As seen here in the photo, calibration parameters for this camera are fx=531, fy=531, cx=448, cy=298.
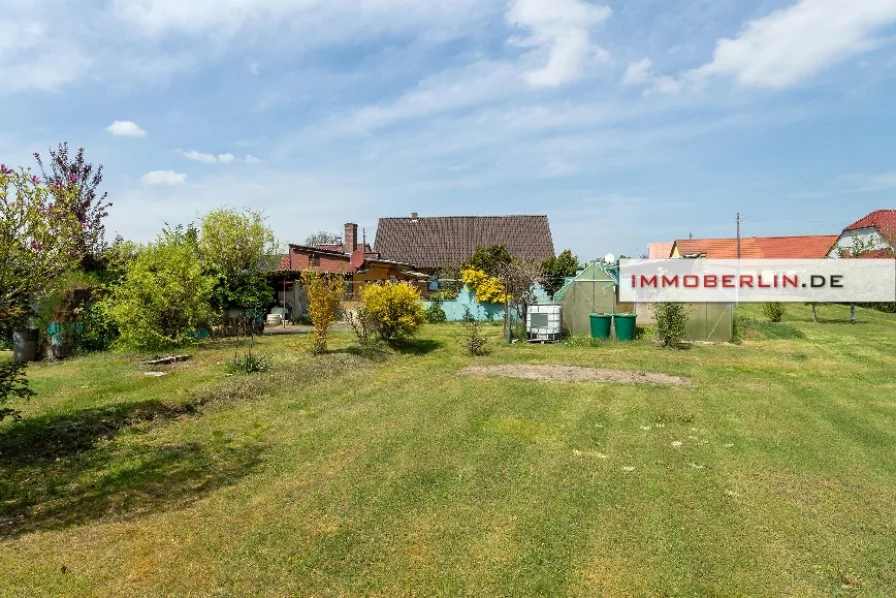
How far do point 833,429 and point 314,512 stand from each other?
8431mm

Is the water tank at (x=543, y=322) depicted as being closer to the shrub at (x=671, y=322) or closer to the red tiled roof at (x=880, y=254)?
the shrub at (x=671, y=322)

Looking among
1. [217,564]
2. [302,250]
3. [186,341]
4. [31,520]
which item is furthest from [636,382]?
[302,250]

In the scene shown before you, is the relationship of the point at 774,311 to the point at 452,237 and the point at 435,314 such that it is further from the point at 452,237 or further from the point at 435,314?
the point at 452,237

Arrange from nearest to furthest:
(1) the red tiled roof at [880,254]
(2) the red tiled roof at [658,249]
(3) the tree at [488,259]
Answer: (1) the red tiled roof at [880,254]
(3) the tree at [488,259]
(2) the red tiled roof at [658,249]

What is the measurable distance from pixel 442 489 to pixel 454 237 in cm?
4588

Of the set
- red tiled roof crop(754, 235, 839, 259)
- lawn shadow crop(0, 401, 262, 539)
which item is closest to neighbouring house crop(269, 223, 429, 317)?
lawn shadow crop(0, 401, 262, 539)

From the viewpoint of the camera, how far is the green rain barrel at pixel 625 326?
19891mm

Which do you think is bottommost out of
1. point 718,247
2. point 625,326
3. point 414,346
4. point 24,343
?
point 414,346

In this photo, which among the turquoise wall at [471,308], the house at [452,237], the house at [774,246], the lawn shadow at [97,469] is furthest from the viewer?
the house at [774,246]

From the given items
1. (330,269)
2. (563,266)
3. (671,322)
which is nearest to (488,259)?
(563,266)

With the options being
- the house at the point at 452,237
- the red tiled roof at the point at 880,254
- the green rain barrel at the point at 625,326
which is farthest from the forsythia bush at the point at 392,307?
the house at the point at 452,237

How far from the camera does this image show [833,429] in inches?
346

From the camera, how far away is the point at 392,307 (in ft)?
54.6

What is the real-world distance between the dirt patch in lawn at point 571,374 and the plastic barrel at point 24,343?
39.6 feet
